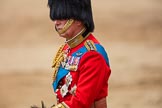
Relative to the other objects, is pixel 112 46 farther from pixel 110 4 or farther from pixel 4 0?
pixel 4 0

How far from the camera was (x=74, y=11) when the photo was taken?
2725mm

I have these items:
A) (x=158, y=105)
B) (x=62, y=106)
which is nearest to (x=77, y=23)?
(x=62, y=106)

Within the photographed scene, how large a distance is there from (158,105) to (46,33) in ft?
4.71

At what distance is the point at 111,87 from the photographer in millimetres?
5410

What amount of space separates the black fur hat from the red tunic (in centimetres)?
14

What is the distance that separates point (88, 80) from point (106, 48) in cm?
322

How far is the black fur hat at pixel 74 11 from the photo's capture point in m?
2.72

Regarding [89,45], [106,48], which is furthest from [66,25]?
[106,48]

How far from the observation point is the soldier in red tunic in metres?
2.63

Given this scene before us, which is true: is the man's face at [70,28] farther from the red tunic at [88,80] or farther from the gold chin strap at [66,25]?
the red tunic at [88,80]

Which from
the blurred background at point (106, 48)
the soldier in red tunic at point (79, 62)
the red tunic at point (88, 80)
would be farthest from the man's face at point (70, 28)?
the blurred background at point (106, 48)

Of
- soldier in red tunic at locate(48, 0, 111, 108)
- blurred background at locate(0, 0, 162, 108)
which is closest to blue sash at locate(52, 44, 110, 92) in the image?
soldier in red tunic at locate(48, 0, 111, 108)

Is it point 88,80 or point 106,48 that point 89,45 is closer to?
point 88,80

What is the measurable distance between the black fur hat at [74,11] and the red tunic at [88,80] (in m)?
0.14
